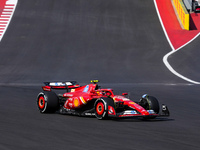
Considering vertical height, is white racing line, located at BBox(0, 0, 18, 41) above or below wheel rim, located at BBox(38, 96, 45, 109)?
above

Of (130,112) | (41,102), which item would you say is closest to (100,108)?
(130,112)

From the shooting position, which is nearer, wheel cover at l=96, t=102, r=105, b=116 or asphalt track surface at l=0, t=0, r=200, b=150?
asphalt track surface at l=0, t=0, r=200, b=150

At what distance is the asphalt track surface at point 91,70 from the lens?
31.6ft

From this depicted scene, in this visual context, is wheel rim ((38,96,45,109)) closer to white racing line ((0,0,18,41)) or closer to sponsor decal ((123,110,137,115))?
sponsor decal ((123,110,137,115))

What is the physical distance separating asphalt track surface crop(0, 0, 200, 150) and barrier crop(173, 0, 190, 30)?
7.40 feet

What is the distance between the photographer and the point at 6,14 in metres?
41.8

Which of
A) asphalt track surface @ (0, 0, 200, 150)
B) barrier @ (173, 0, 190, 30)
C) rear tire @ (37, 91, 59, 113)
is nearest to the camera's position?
asphalt track surface @ (0, 0, 200, 150)

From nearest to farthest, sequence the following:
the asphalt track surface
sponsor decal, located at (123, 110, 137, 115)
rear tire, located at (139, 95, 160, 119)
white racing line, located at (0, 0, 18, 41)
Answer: the asphalt track surface, sponsor decal, located at (123, 110, 137, 115), rear tire, located at (139, 95, 160, 119), white racing line, located at (0, 0, 18, 41)

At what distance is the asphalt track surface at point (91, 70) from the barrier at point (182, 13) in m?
2.25

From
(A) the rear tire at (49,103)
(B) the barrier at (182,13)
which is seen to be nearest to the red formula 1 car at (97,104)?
(A) the rear tire at (49,103)

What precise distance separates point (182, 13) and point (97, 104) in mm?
29691

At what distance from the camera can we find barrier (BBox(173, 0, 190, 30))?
39.6 metres

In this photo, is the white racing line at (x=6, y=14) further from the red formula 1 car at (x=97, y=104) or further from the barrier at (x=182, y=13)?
the red formula 1 car at (x=97, y=104)

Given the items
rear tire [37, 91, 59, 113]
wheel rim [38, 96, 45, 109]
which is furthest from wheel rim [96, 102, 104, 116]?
wheel rim [38, 96, 45, 109]
